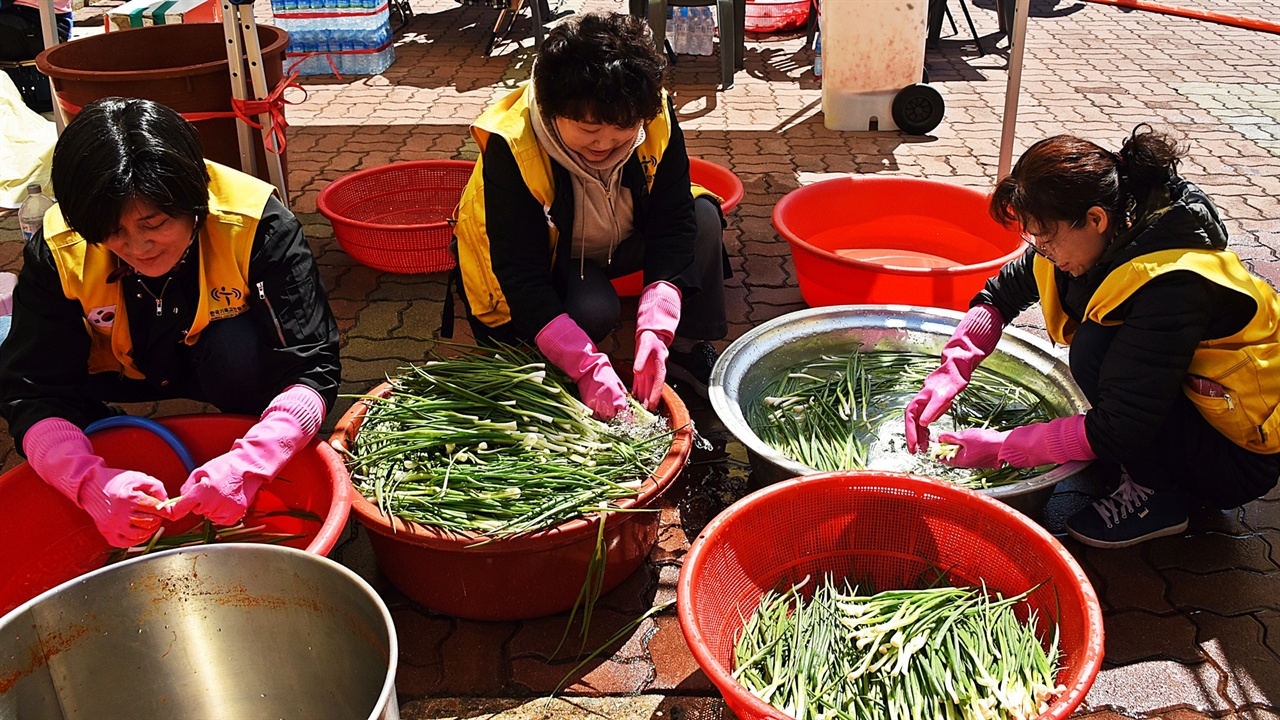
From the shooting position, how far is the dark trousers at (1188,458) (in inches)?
81.8

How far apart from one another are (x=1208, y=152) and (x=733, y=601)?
409 cm

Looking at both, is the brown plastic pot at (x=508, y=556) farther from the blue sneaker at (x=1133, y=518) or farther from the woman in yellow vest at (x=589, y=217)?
the blue sneaker at (x=1133, y=518)

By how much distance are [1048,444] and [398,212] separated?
256cm

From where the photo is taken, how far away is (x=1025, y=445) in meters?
2.10

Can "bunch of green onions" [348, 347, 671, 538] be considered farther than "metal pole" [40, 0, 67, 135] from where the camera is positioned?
No

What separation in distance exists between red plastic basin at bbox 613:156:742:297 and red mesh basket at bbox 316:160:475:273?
61cm

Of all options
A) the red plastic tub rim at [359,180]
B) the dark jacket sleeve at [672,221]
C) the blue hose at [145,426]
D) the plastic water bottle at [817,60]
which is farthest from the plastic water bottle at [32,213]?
the plastic water bottle at [817,60]

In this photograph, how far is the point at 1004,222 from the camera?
6.68 feet

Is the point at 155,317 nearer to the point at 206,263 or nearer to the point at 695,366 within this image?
the point at 206,263

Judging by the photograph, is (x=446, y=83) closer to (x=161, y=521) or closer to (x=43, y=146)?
(x=43, y=146)

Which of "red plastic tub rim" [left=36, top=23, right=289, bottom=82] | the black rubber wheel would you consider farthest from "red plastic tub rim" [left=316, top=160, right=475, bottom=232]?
the black rubber wheel

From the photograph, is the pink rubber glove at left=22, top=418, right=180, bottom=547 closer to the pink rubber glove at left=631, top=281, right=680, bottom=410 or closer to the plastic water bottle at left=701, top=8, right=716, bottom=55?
the pink rubber glove at left=631, top=281, right=680, bottom=410

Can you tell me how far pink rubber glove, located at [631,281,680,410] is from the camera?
7.37 feet

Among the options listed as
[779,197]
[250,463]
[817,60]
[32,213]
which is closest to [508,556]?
[250,463]
